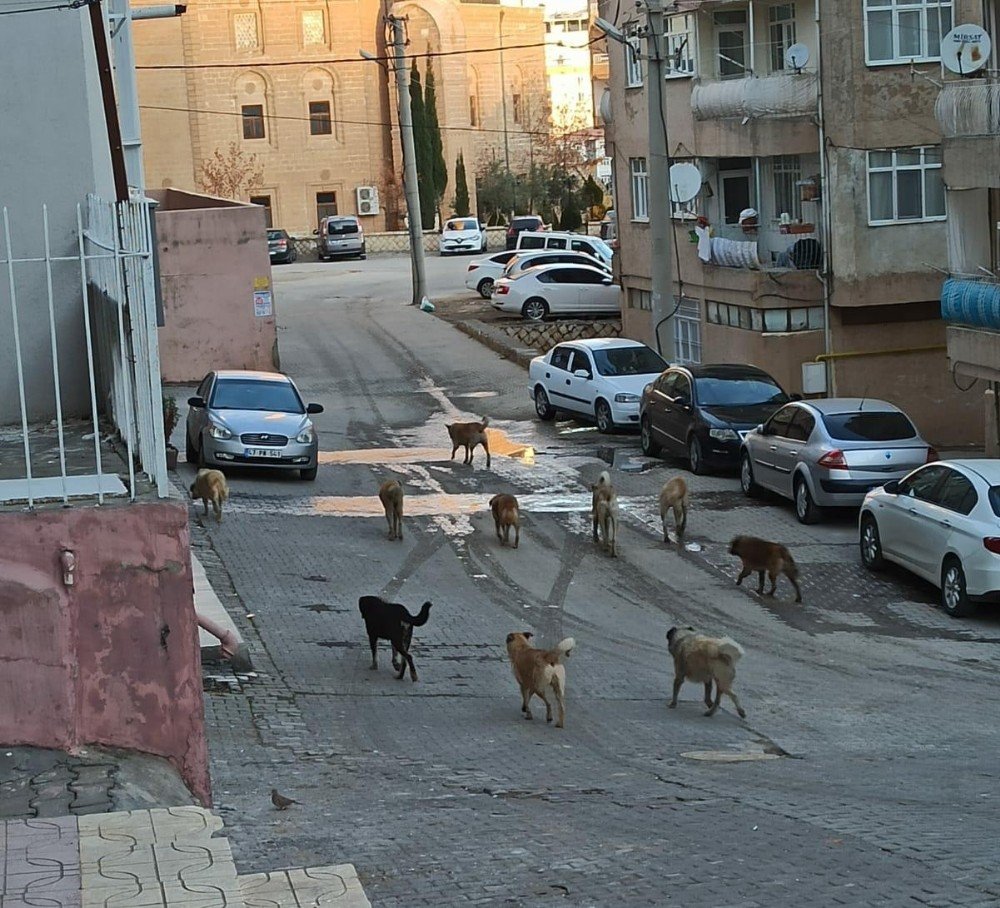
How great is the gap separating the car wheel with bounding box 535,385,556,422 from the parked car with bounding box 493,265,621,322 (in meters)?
15.3

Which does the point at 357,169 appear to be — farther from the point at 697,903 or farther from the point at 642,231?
the point at 697,903

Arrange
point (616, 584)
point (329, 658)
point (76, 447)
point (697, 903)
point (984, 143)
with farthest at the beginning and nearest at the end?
point (984, 143), point (616, 584), point (329, 658), point (76, 447), point (697, 903)

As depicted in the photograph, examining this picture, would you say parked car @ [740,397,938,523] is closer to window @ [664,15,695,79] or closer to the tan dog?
the tan dog

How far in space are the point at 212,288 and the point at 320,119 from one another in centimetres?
4999

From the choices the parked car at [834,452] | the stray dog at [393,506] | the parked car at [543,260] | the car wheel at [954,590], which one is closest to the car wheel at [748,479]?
the parked car at [834,452]

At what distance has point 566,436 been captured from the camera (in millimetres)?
29531

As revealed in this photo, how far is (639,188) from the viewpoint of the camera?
1542 inches

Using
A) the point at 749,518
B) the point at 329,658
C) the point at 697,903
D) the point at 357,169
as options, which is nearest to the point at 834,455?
the point at 749,518

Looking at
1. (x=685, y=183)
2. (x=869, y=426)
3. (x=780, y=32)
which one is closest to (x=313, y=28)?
(x=780, y=32)

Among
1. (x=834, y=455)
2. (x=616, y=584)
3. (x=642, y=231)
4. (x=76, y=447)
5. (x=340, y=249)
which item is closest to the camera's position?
(x=76, y=447)

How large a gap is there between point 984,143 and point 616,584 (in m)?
9.16

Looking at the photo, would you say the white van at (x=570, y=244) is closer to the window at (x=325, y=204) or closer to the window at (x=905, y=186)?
the window at (x=905, y=186)

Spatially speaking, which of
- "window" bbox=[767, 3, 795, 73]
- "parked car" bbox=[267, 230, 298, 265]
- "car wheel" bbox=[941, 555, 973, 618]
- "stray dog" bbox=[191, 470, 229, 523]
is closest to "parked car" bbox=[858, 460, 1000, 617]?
"car wheel" bbox=[941, 555, 973, 618]

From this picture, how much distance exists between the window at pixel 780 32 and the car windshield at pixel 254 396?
13221 millimetres
